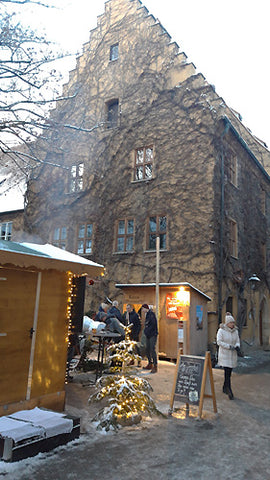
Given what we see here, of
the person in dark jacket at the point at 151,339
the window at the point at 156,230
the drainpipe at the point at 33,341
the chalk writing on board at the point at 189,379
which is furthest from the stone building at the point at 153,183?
the drainpipe at the point at 33,341

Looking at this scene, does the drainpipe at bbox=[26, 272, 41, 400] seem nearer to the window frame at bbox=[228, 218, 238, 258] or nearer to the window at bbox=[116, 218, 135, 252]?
the window at bbox=[116, 218, 135, 252]

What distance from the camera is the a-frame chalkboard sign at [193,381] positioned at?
6113 mm

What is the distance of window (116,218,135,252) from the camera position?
1672 centimetres

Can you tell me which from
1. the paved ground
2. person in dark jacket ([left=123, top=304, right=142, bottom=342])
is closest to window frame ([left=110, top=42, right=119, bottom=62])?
person in dark jacket ([left=123, top=304, right=142, bottom=342])

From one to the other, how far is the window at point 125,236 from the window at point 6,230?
857 cm

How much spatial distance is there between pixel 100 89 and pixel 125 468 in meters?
19.2

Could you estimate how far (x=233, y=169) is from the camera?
57.6ft

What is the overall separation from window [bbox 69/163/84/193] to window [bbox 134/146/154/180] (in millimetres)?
3652

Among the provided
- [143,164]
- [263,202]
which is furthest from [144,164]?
[263,202]

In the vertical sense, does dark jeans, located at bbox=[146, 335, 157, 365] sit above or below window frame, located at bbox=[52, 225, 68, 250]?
below

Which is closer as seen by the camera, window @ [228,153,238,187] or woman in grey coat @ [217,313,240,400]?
woman in grey coat @ [217,313,240,400]

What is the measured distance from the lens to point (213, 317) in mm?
13922

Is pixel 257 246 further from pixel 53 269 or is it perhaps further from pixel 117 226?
pixel 53 269

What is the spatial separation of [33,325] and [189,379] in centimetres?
286
